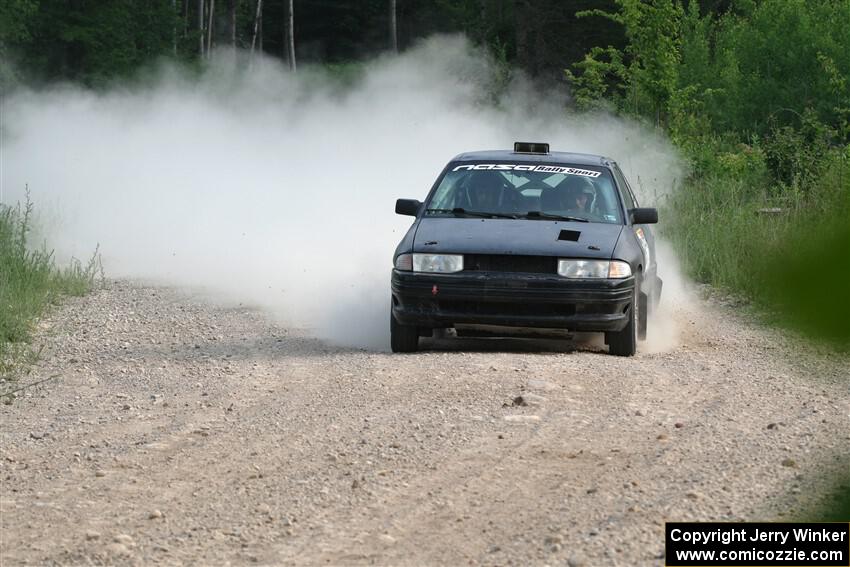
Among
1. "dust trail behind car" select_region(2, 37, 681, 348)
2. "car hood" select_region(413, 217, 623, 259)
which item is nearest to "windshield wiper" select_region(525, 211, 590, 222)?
"car hood" select_region(413, 217, 623, 259)

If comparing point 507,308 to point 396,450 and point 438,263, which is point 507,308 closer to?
point 438,263

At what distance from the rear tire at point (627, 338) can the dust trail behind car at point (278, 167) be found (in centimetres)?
202

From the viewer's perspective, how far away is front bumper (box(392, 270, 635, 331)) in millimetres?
9828

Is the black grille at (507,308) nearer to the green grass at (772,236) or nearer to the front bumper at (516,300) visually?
the front bumper at (516,300)

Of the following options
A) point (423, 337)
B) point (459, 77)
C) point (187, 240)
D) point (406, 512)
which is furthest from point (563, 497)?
point (459, 77)

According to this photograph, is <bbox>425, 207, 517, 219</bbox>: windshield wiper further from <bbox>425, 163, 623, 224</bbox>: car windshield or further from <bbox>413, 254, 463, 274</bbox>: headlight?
<bbox>413, 254, 463, 274</bbox>: headlight

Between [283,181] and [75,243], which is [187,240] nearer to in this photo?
[75,243]

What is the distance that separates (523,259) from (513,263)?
0.25 ft

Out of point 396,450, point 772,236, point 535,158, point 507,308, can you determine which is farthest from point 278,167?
point 772,236

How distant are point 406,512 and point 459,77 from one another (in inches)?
1172

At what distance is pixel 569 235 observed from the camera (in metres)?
10.3

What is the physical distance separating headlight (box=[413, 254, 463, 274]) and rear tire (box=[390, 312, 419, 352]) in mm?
468

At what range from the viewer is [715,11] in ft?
129

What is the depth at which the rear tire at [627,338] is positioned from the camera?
10211 millimetres
